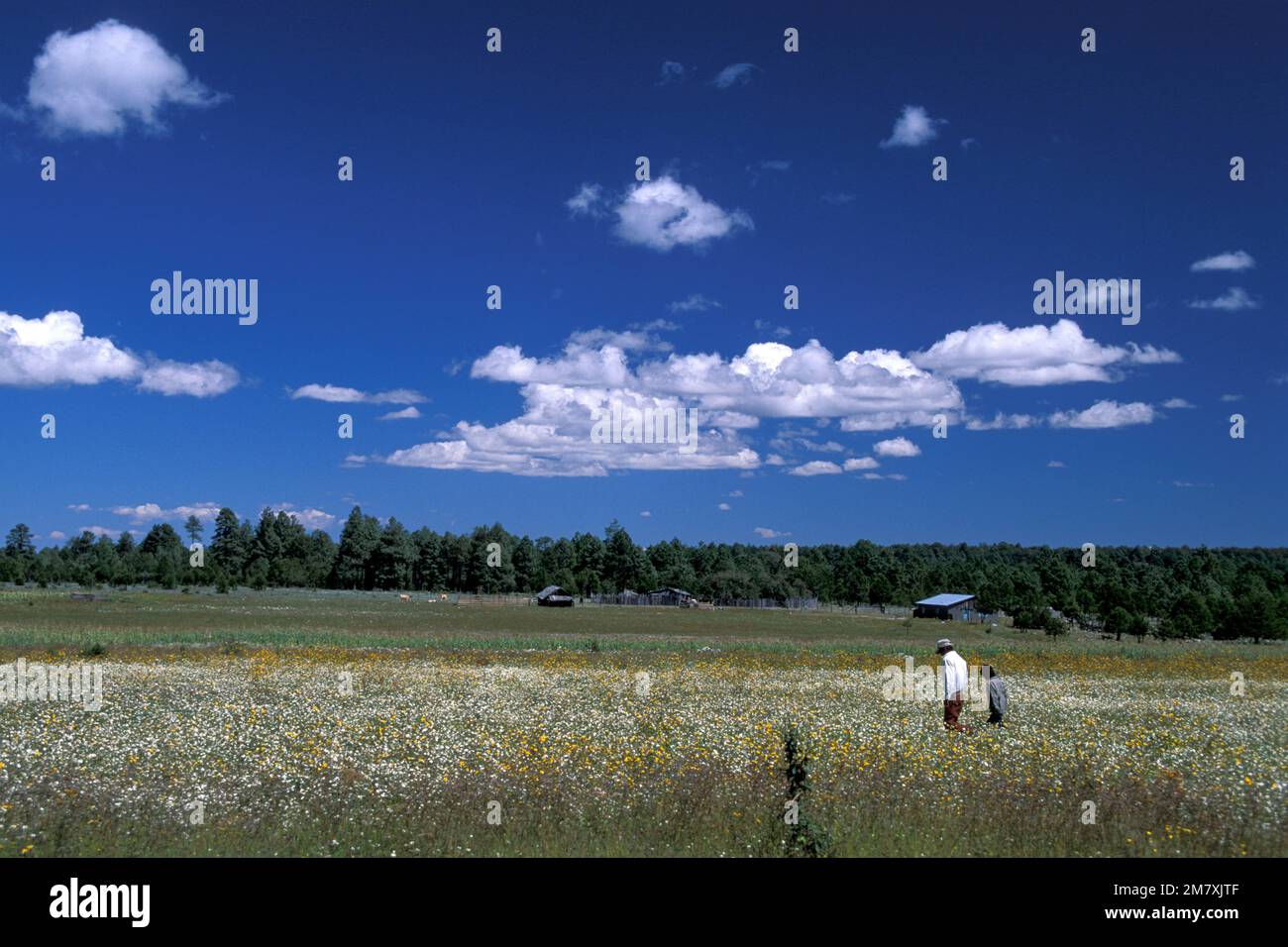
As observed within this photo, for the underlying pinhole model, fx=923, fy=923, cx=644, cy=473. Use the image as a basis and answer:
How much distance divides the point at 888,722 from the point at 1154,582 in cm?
14355

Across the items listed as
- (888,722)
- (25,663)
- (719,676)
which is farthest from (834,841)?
(25,663)

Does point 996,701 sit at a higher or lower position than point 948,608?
higher

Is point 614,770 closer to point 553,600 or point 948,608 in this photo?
point 948,608

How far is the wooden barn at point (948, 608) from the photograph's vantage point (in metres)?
137

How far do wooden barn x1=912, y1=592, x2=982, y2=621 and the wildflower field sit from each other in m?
110

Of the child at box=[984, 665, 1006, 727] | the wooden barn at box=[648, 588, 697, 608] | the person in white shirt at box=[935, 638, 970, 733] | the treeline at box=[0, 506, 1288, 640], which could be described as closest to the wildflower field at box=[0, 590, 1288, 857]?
the person in white shirt at box=[935, 638, 970, 733]

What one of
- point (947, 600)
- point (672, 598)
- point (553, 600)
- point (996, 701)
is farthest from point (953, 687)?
point (672, 598)

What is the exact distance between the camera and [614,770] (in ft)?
47.1

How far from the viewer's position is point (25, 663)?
31062mm

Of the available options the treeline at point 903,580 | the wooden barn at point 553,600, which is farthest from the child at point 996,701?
the wooden barn at point 553,600

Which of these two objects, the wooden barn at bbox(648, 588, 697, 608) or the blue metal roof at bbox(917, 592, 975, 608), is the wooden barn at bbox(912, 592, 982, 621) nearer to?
the blue metal roof at bbox(917, 592, 975, 608)

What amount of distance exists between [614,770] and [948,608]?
433 ft
